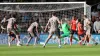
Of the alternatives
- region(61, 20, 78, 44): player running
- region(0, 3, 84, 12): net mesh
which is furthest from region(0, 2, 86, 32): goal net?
region(61, 20, 78, 44): player running

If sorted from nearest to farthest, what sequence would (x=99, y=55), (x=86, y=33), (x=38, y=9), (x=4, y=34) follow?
(x=99, y=55), (x=86, y=33), (x=4, y=34), (x=38, y=9)

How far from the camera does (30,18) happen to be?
38312mm

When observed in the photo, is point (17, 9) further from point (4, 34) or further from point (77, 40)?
point (77, 40)

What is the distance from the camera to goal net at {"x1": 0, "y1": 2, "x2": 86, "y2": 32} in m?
38.0

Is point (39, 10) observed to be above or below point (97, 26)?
above

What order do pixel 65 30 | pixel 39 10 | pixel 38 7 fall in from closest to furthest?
pixel 65 30 → pixel 38 7 → pixel 39 10

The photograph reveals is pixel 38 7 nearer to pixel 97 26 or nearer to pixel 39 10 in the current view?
pixel 39 10

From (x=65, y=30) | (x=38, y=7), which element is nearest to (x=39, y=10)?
(x=38, y=7)

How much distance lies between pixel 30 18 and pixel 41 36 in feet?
8.56

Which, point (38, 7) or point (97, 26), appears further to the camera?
point (97, 26)

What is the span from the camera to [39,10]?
38406 millimetres

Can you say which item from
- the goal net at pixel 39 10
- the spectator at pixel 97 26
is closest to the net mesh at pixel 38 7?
the goal net at pixel 39 10

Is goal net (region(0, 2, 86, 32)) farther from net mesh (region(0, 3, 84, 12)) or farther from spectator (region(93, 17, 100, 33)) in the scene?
spectator (region(93, 17, 100, 33))

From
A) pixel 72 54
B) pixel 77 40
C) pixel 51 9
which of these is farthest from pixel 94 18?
pixel 72 54
